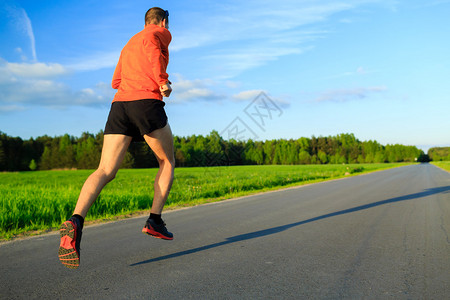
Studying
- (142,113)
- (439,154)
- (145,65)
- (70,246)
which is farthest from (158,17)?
(439,154)

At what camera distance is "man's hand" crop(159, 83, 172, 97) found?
294 centimetres

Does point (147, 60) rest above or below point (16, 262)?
above

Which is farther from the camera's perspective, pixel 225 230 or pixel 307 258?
pixel 225 230

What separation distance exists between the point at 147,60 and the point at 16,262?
2245 mm

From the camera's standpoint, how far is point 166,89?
2.94 m

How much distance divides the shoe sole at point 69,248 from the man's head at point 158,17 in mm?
2054

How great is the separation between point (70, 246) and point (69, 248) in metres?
0.02

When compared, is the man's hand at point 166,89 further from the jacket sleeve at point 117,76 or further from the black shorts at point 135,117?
the jacket sleeve at point 117,76

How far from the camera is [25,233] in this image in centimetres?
472

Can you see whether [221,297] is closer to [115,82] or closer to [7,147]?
[115,82]

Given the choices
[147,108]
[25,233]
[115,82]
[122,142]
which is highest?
[115,82]

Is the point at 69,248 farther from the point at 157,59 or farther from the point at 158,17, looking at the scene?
the point at 158,17

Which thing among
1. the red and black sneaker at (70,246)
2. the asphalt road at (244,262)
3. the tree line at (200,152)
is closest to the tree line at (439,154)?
the tree line at (200,152)

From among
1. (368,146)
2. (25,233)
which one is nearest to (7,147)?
(25,233)
